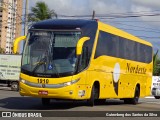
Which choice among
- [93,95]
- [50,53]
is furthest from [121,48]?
[50,53]

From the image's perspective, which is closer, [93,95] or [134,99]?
[93,95]

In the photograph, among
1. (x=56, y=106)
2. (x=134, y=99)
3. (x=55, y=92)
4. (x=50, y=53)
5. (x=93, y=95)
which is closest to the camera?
(x=55, y=92)

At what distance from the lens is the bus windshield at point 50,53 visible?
18.1 m

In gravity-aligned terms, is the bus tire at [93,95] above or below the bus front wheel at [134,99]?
above

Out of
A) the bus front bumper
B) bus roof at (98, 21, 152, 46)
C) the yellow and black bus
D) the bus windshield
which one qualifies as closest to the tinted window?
the yellow and black bus

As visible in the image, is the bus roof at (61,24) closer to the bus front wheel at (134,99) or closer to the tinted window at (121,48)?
the tinted window at (121,48)

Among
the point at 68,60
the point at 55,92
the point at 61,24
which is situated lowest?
the point at 55,92

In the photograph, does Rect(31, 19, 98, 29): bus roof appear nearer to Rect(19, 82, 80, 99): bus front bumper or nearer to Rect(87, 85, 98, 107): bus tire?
Rect(19, 82, 80, 99): bus front bumper

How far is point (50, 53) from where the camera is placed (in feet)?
60.0

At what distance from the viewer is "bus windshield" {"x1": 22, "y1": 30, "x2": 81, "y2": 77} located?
59.4 ft

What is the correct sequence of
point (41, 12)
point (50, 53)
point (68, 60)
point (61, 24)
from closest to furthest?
1. point (68, 60)
2. point (50, 53)
3. point (61, 24)
4. point (41, 12)

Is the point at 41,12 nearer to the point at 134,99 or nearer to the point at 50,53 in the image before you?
the point at 134,99

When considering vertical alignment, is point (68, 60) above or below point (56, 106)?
above

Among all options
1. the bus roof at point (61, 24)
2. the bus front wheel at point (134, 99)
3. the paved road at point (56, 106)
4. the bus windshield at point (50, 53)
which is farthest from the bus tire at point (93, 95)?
the bus front wheel at point (134, 99)
